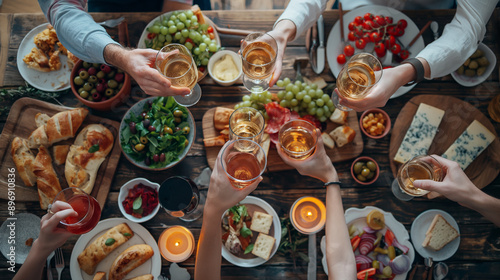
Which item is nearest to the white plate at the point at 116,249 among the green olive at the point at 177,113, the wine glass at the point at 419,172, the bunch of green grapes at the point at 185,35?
the green olive at the point at 177,113

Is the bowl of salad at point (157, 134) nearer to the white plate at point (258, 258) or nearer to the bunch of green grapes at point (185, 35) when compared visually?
the bunch of green grapes at point (185, 35)

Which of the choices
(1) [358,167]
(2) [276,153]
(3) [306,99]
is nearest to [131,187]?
(2) [276,153]

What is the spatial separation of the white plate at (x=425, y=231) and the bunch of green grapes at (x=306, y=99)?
0.88m

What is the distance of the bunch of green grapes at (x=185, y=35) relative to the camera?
195 cm

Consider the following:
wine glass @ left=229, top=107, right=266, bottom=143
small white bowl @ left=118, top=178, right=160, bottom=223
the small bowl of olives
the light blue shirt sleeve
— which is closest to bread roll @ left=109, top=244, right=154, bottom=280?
small white bowl @ left=118, top=178, right=160, bottom=223

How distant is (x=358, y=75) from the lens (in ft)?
5.24

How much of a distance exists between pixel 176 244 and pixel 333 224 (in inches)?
37.7

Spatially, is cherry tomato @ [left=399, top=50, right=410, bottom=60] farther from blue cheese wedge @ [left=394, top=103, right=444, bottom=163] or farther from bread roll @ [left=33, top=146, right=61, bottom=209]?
bread roll @ [left=33, top=146, right=61, bottom=209]

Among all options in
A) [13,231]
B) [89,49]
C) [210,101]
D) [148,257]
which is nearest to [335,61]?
[210,101]

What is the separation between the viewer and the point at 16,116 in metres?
1.98

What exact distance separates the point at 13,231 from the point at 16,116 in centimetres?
74

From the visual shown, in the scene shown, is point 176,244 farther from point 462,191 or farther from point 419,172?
point 462,191

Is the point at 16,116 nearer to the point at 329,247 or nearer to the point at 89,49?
the point at 89,49

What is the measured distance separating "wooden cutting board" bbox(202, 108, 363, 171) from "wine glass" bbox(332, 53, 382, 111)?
0.45 m
